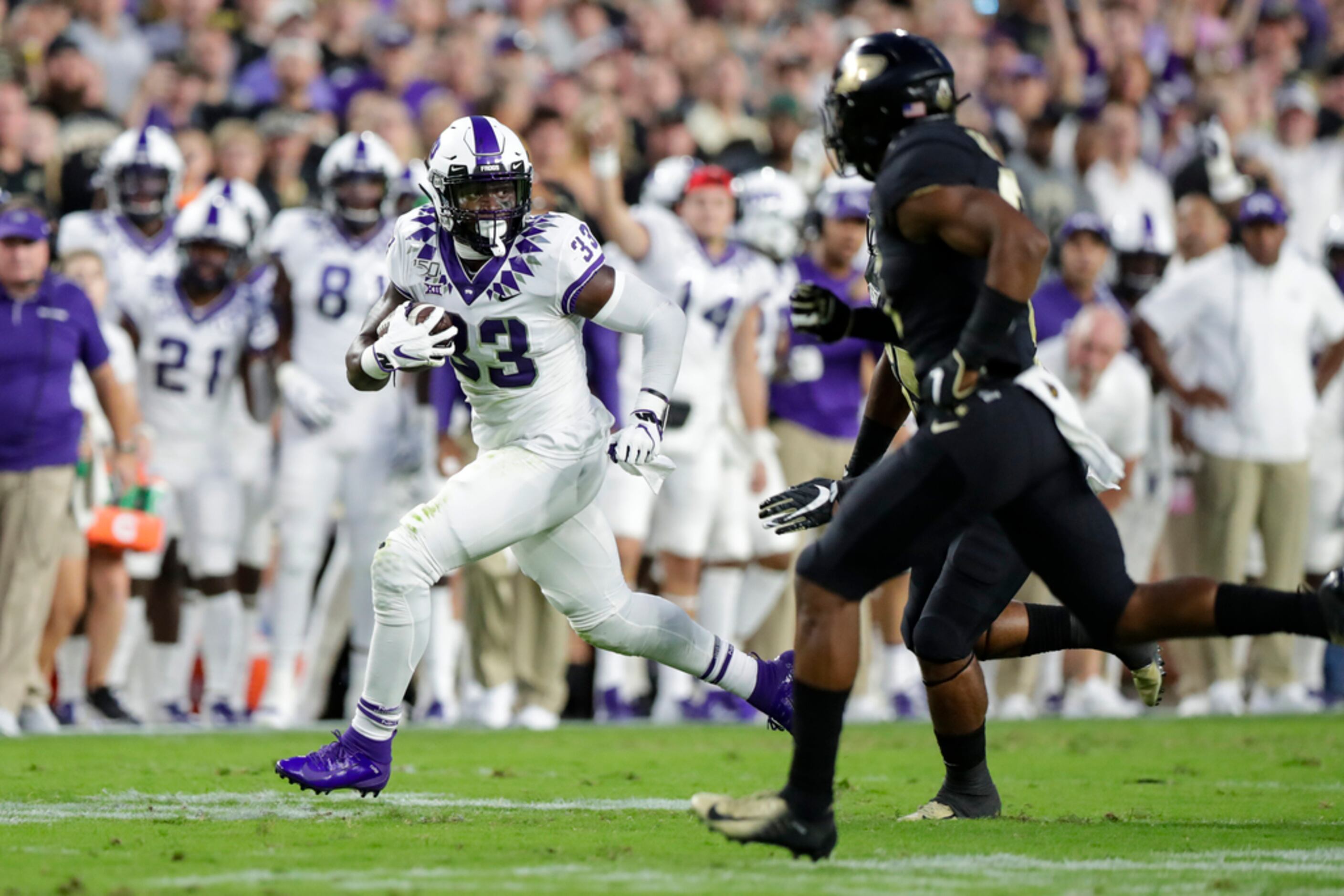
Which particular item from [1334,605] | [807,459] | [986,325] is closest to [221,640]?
[807,459]

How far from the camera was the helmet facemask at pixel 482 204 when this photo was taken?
5.84 m

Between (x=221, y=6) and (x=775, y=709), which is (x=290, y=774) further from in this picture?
(x=221, y=6)

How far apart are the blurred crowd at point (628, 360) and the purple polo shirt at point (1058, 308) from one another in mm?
20

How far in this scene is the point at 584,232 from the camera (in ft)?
19.6

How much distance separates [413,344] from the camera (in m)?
5.54

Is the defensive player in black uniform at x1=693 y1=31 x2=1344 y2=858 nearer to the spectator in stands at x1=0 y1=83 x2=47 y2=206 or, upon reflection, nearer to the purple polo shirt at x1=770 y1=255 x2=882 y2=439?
the purple polo shirt at x1=770 y1=255 x2=882 y2=439

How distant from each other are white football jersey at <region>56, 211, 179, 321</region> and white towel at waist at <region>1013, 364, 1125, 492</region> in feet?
20.3

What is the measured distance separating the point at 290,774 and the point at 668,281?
4.83 m

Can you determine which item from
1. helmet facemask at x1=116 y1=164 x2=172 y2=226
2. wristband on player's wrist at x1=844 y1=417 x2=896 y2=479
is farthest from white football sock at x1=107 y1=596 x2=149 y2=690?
wristband on player's wrist at x1=844 y1=417 x2=896 y2=479

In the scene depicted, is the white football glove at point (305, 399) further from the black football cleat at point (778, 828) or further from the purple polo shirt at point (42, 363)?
the black football cleat at point (778, 828)

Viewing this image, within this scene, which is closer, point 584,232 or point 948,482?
point 948,482

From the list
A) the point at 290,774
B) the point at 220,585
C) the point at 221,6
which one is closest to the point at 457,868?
the point at 290,774

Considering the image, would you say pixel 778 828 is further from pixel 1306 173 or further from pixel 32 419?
pixel 1306 173

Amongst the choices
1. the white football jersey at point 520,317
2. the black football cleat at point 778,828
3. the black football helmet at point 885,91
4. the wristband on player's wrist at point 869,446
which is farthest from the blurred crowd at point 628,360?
the black football cleat at point 778,828
